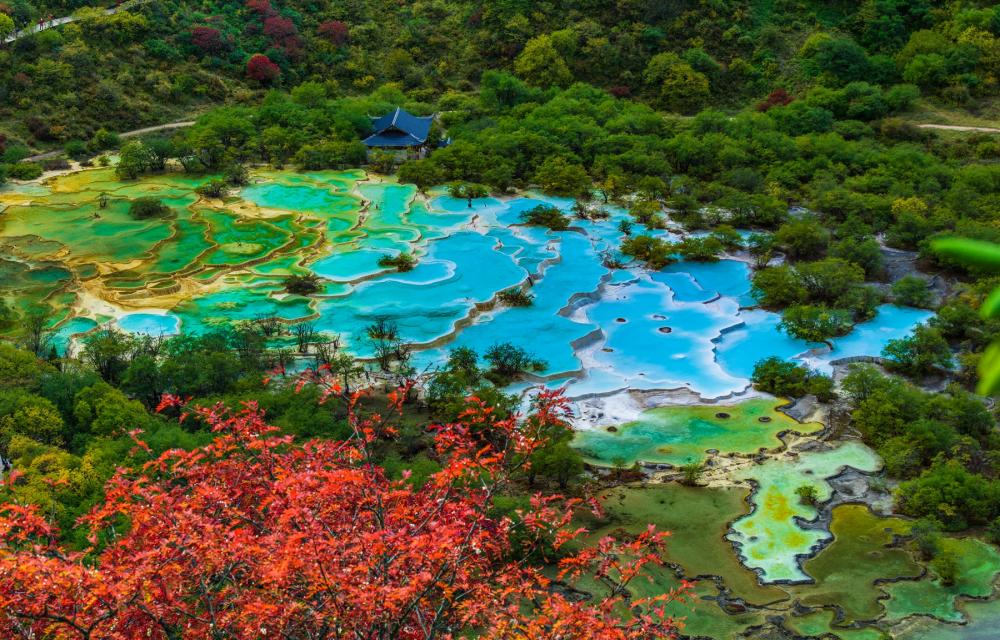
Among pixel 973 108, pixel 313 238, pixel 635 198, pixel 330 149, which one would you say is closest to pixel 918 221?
pixel 635 198

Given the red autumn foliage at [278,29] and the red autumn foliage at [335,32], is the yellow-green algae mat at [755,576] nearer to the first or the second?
the red autumn foliage at [335,32]

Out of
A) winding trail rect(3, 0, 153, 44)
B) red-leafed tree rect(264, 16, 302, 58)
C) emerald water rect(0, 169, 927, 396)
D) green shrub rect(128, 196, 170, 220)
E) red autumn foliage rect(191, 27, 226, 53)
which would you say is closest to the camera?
emerald water rect(0, 169, 927, 396)

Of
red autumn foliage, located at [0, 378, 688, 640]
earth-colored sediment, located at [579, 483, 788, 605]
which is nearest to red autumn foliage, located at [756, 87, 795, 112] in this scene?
earth-colored sediment, located at [579, 483, 788, 605]

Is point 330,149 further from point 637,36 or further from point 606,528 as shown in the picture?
point 606,528

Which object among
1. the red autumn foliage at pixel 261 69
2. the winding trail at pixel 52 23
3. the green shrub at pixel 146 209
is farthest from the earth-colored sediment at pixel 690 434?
the winding trail at pixel 52 23

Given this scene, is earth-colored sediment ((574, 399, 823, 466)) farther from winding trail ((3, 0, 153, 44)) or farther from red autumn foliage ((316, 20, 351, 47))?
winding trail ((3, 0, 153, 44))

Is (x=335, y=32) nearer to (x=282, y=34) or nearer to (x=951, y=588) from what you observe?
(x=282, y=34)

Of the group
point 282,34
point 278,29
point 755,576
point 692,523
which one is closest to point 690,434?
point 692,523
